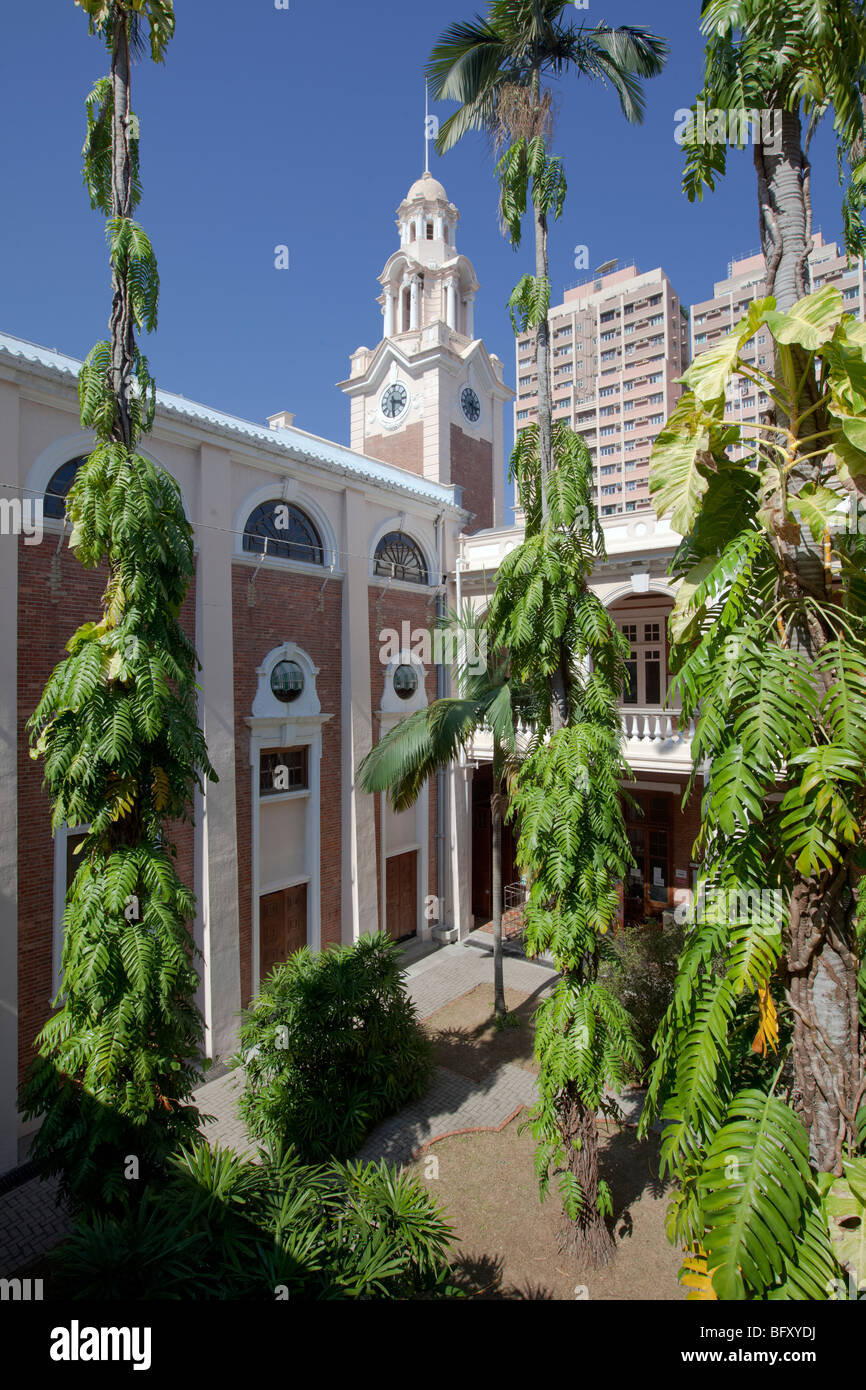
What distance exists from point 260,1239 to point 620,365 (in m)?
76.9

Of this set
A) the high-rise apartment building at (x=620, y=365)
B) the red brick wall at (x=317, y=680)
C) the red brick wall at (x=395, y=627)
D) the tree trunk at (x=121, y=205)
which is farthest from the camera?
the high-rise apartment building at (x=620, y=365)

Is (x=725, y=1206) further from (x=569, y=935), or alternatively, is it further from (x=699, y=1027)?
(x=569, y=935)

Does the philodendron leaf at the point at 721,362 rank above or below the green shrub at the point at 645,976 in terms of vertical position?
above

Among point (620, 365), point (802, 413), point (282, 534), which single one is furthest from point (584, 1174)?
point (620, 365)

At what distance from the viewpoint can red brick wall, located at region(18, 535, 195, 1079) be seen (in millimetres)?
9320

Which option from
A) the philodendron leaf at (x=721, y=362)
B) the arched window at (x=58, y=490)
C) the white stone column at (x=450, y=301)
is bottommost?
the philodendron leaf at (x=721, y=362)

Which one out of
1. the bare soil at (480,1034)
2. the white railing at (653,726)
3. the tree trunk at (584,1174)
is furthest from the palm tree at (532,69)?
the bare soil at (480,1034)

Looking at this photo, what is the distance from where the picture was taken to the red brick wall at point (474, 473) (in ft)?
66.7

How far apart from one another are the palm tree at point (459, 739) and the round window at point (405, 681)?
2457 mm

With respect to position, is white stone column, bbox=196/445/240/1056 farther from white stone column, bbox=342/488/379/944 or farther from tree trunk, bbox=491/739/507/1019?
tree trunk, bbox=491/739/507/1019

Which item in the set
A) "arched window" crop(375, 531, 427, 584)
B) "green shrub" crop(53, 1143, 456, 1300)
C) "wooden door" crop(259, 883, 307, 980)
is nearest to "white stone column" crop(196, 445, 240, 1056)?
"wooden door" crop(259, 883, 307, 980)

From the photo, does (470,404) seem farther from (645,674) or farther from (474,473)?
(645,674)

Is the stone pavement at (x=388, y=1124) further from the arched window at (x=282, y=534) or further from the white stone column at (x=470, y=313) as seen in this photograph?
the white stone column at (x=470, y=313)
